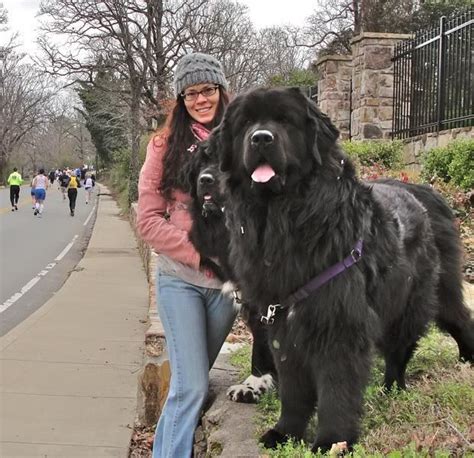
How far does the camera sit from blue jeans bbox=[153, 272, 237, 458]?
381 cm

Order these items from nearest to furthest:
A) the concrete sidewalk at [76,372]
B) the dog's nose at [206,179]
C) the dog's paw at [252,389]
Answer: the dog's nose at [206,179] → the dog's paw at [252,389] → the concrete sidewalk at [76,372]

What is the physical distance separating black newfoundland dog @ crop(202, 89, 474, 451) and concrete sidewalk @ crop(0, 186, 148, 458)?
3146 mm

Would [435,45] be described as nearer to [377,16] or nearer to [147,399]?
[147,399]

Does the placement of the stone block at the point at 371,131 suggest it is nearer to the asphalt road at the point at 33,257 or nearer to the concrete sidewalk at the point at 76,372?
the concrete sidewalk at the point at 76,372

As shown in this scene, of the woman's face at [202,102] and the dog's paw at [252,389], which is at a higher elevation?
the woman's face at [202,102]

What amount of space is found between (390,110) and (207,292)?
36.7 feet

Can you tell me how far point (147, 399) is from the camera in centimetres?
546

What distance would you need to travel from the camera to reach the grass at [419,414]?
282cm

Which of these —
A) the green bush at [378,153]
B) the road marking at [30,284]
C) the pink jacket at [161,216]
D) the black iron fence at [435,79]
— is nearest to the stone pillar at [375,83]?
the black iron fence at [435,79]

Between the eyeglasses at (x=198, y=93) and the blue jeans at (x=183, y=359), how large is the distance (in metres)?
1.09

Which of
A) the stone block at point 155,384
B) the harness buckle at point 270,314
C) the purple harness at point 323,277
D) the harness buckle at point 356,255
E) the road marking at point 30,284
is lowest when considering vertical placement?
the road marking at point 30,284

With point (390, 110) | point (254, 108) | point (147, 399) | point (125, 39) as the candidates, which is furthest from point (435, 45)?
point (125, 39)

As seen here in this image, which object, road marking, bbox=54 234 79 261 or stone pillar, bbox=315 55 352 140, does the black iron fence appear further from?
road marking, bbox=54 234 79 261

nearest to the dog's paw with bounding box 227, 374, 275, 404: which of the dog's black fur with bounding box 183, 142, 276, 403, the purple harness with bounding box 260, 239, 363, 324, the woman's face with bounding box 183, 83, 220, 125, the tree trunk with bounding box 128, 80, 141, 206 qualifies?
the dog's black fur with bounding box 183, 142, 276, 403
